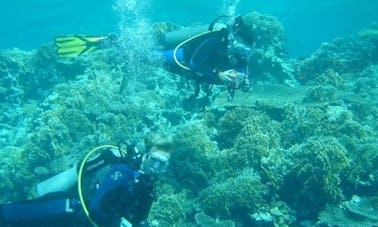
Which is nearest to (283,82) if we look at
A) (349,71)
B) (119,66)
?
(349,71)

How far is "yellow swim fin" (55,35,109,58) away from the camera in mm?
10250

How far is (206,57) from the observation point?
758 cm

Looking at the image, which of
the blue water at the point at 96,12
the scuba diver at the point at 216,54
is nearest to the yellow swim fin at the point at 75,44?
the scuba diver at the point at 216,54

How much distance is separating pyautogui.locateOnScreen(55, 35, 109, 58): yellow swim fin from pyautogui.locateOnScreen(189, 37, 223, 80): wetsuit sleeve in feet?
12.3

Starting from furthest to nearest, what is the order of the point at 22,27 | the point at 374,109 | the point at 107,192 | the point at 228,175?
the point at 22,27
the point at 374,109
the point at 228,175
the point at 107,192

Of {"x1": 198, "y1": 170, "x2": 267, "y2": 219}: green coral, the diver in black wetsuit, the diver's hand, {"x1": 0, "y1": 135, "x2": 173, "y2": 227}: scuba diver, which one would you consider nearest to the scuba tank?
the diver in black wetsuit

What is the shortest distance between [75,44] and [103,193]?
7083 mm

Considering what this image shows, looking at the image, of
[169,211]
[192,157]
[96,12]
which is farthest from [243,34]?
[96,12]

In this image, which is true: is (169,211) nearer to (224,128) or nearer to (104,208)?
(224,128)

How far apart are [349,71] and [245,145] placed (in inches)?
412

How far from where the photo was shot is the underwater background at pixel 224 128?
271 inches

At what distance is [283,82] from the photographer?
14.6 m

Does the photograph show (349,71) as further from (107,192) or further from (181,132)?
(107,192)

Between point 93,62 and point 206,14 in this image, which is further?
point 206,14
